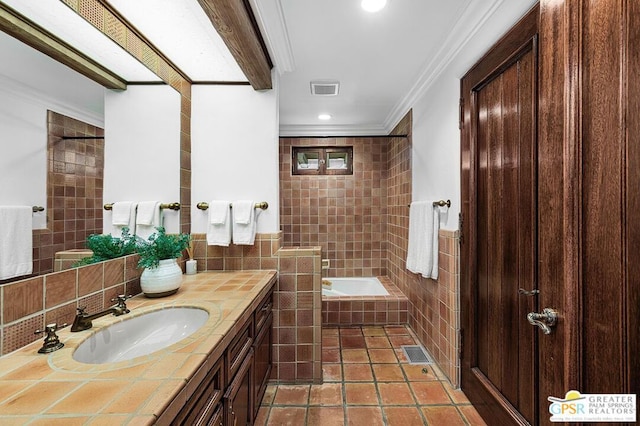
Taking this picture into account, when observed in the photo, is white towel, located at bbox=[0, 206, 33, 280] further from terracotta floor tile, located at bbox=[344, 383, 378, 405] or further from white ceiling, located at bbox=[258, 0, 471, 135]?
terracotta floor tile, located at bbox=[344, 383, 378, 405]

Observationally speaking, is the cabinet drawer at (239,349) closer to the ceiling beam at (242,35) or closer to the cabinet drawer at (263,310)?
the cabinet drawer at (263,310)

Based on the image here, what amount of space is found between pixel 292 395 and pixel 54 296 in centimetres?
148

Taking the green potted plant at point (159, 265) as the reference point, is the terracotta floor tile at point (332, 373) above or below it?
below

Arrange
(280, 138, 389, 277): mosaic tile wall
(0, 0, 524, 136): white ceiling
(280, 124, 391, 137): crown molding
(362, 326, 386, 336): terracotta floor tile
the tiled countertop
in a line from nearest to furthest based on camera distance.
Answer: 1. the tiled countertop
2. (0, 0, 524, 136): white ceiling
3. (362, 326, 386, 336): terracotta floor tile
4. (280, 124, 391, 137): crown molding
5. (280, 138, 389, 277): mosaic tile wall

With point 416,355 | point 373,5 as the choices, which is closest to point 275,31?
point 373,5

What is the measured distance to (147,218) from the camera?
1542mm

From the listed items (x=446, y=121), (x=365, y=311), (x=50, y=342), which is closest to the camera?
(x=50, y=342)

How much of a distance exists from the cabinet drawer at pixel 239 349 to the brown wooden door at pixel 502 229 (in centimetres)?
132

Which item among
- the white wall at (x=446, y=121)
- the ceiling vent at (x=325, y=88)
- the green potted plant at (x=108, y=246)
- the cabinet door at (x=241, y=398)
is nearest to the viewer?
the cabinet door at (x=241, y=398)

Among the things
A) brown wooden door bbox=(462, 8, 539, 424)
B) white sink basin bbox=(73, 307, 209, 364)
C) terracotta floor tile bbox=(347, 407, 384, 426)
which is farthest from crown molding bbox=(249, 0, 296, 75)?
terracotta floor tile bbox=(347, 407, 384, 426)

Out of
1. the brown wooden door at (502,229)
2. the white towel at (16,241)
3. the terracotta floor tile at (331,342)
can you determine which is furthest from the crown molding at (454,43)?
the terracotta floor tile at (331,342)

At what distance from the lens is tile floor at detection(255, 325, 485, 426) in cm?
161

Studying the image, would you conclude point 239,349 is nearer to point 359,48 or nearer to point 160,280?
point 160,280

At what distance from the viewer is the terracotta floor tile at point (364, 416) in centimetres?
158
